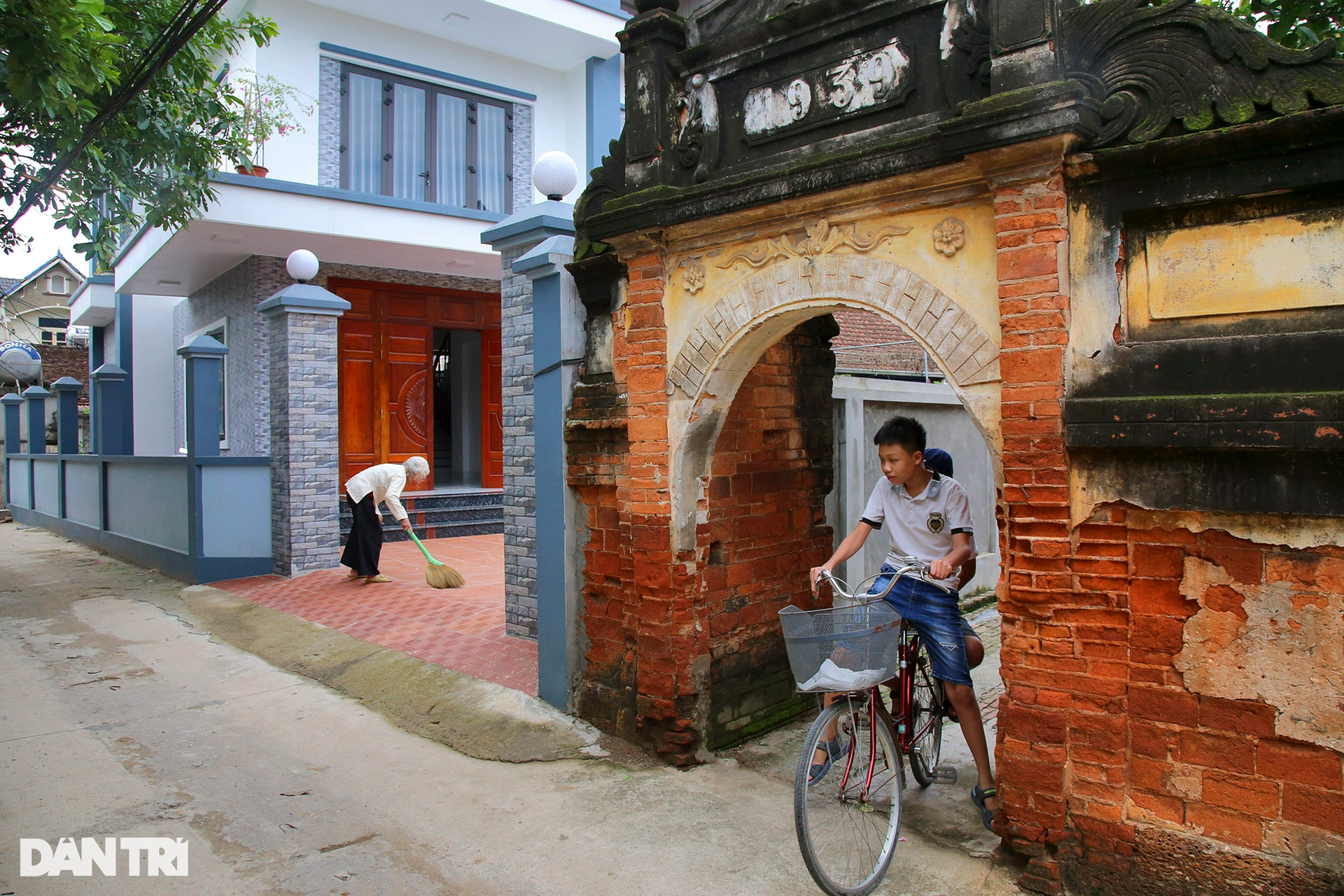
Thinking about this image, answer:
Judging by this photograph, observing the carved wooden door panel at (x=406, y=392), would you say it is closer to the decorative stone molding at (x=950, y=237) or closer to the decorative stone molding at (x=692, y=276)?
the decorative stone molding at (x=692, y=276)

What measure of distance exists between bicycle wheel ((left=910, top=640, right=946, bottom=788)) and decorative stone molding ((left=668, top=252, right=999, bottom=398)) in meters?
1.53

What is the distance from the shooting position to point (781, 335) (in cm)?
463

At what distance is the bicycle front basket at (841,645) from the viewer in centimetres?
341

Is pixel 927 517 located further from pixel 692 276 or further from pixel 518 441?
pixel 518 441

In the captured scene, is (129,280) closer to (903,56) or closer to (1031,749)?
(903,56)

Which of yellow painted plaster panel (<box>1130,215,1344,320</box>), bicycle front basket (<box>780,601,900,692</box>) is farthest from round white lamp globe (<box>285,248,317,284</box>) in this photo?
yellow painted plaster panel (<box>1130,215,1344,320</box>)

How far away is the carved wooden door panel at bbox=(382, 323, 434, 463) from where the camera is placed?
44.8 feet

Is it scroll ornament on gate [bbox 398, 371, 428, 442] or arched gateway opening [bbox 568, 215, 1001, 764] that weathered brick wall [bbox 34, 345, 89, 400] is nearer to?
scroll ornament on gate [bbox 398, 371, 428, 442]

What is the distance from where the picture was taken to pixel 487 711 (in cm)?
554

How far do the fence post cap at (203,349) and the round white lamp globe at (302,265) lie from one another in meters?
1.33

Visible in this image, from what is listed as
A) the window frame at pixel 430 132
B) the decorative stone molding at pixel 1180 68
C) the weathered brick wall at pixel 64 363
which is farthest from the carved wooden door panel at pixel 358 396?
the weathered brick wall at pixel 64 363

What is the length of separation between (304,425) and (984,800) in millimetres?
8556

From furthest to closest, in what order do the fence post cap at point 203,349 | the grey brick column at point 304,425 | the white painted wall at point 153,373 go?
1. the white painted wall at point 153,373
2. the fence post cap at point 203,349
3. the grey brick column at point 304,425

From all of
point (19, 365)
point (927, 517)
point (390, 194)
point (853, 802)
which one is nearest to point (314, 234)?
point (390, 194)
